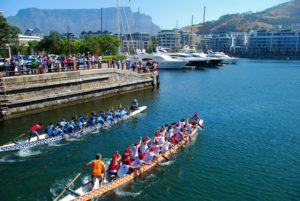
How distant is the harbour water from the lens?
17.3 metres

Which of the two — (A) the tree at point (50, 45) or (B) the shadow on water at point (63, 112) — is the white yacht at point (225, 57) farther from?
(B) the shadow on water at point (63, 112)

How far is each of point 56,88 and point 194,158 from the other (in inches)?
754

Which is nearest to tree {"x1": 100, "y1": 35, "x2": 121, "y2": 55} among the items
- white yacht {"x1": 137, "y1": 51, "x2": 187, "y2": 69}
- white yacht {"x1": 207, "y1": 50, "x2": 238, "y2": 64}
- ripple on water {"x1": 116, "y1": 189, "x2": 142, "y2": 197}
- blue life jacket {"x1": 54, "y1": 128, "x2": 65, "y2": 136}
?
white yacht {"x1": 137, "y1": 51, "x2": 187, "y2": 69}

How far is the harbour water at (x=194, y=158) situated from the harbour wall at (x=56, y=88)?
125cm

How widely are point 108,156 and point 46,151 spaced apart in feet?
14.8

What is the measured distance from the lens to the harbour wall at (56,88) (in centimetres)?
3023

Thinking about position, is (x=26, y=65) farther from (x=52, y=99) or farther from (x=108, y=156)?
(x=108, y=156)

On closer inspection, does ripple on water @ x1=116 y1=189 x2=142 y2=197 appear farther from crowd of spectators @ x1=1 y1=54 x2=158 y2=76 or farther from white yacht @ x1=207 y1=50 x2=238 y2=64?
white yacht @ x1=207 y1=50 x2=238 y2=64

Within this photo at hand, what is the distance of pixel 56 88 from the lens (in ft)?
114

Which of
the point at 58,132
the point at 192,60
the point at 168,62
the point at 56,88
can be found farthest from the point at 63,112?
the point at 192,60


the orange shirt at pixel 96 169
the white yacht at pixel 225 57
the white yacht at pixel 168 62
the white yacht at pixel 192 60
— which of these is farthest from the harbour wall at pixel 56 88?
the white yacht at pixel 225 57

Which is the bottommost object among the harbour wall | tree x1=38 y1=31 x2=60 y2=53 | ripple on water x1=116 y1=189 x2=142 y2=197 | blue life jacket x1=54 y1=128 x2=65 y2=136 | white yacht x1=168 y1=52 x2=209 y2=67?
ripple on water x1=116 y1=189 x2=142 y2=197

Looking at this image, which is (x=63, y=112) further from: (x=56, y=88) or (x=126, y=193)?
(x=126, y=193)

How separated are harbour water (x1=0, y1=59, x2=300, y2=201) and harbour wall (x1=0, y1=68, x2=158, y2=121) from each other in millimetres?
1248
